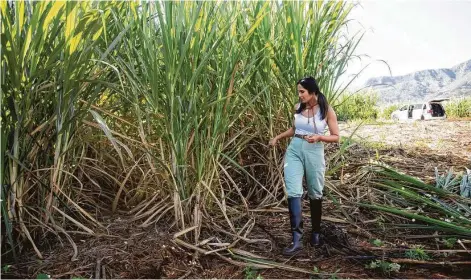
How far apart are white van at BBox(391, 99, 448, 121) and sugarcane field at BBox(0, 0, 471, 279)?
35.3 ft

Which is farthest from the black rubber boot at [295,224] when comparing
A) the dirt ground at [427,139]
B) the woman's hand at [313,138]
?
the dirt ground at [427,139]

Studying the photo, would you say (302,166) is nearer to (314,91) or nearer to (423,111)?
(314,91)

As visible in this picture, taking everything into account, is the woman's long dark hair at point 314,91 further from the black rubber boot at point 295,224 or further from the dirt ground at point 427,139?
the dirt ground at point 427,139

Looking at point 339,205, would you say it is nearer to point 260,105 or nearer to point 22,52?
point 260,105

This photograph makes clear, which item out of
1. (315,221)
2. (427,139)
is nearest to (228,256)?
(315,221)

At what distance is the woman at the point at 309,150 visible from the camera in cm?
244

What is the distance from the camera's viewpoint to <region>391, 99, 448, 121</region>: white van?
1391 centimetres

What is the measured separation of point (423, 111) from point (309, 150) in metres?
13.7

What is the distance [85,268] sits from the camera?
1960 millimetres

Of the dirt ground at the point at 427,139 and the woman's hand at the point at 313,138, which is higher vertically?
the woman's hand at the point at 313,138

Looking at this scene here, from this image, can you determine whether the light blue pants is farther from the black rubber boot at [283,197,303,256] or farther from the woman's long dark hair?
the woman's long dark hair

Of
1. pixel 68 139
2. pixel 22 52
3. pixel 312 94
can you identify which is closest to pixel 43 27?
pixel 22 52

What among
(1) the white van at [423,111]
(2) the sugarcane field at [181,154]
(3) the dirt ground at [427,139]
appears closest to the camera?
(2) the sugarcane field at [181,154]

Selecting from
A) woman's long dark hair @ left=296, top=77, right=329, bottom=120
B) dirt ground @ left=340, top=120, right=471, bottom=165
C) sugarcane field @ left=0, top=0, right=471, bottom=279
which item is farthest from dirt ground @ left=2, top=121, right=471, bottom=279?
dirt ground @ left=340, top=120, right=471, bottom=165
